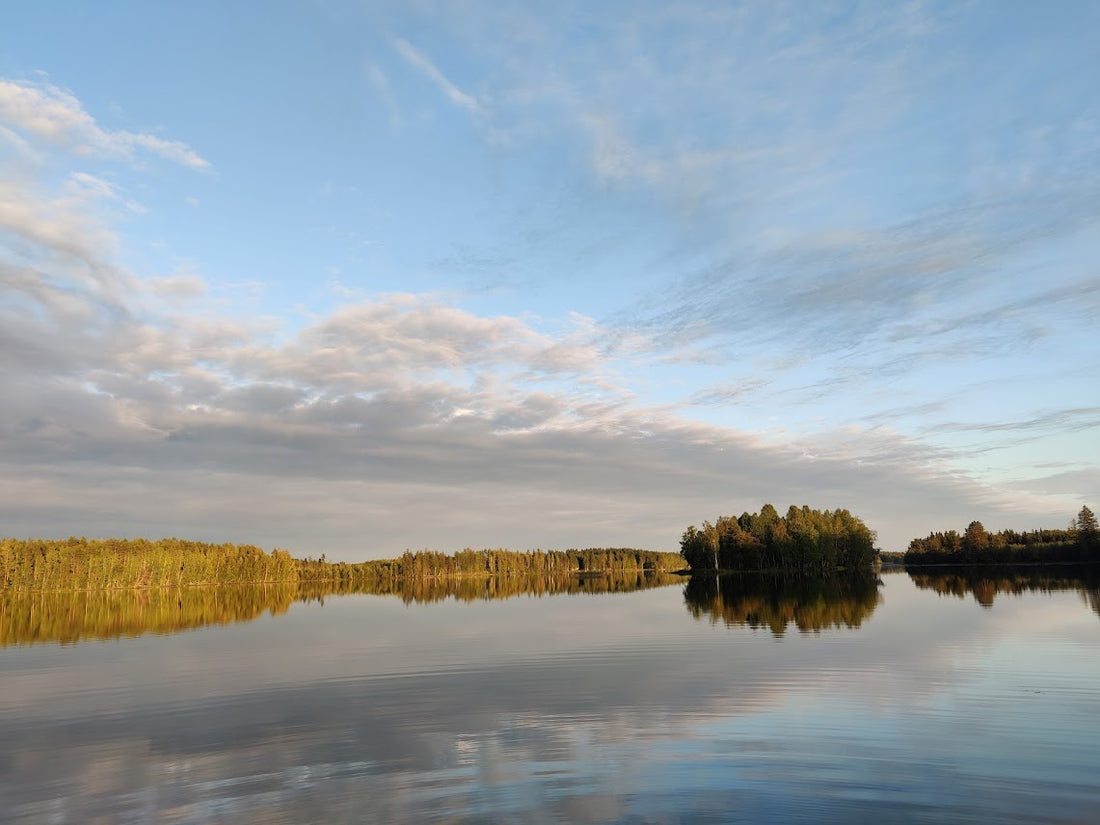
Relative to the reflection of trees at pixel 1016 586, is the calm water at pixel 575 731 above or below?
above

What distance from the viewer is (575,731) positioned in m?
22.1

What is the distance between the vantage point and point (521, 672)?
35.6m

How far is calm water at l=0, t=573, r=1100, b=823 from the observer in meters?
15.4

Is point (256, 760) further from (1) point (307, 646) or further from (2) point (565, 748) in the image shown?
(1) point (307, 646)

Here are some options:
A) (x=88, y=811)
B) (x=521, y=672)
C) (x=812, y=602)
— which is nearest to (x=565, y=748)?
(x=88, y=811)

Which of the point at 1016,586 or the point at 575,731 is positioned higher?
the point at 575,731

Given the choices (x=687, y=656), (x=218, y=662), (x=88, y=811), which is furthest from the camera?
(x=218, y=662)

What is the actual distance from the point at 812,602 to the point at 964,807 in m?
75.6

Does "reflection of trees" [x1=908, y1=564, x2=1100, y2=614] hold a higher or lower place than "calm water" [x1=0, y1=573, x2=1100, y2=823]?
lower

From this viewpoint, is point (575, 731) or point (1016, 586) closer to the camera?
point (575, 731)

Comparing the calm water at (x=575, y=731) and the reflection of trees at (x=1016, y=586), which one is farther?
the reflection of trees at (x=1016, y=586)

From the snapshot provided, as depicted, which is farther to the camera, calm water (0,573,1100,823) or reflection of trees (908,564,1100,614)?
reflection of trees (908,564,1100,614)

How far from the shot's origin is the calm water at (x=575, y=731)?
15367 mm

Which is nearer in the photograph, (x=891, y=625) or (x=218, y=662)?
(x=218, y=662)
